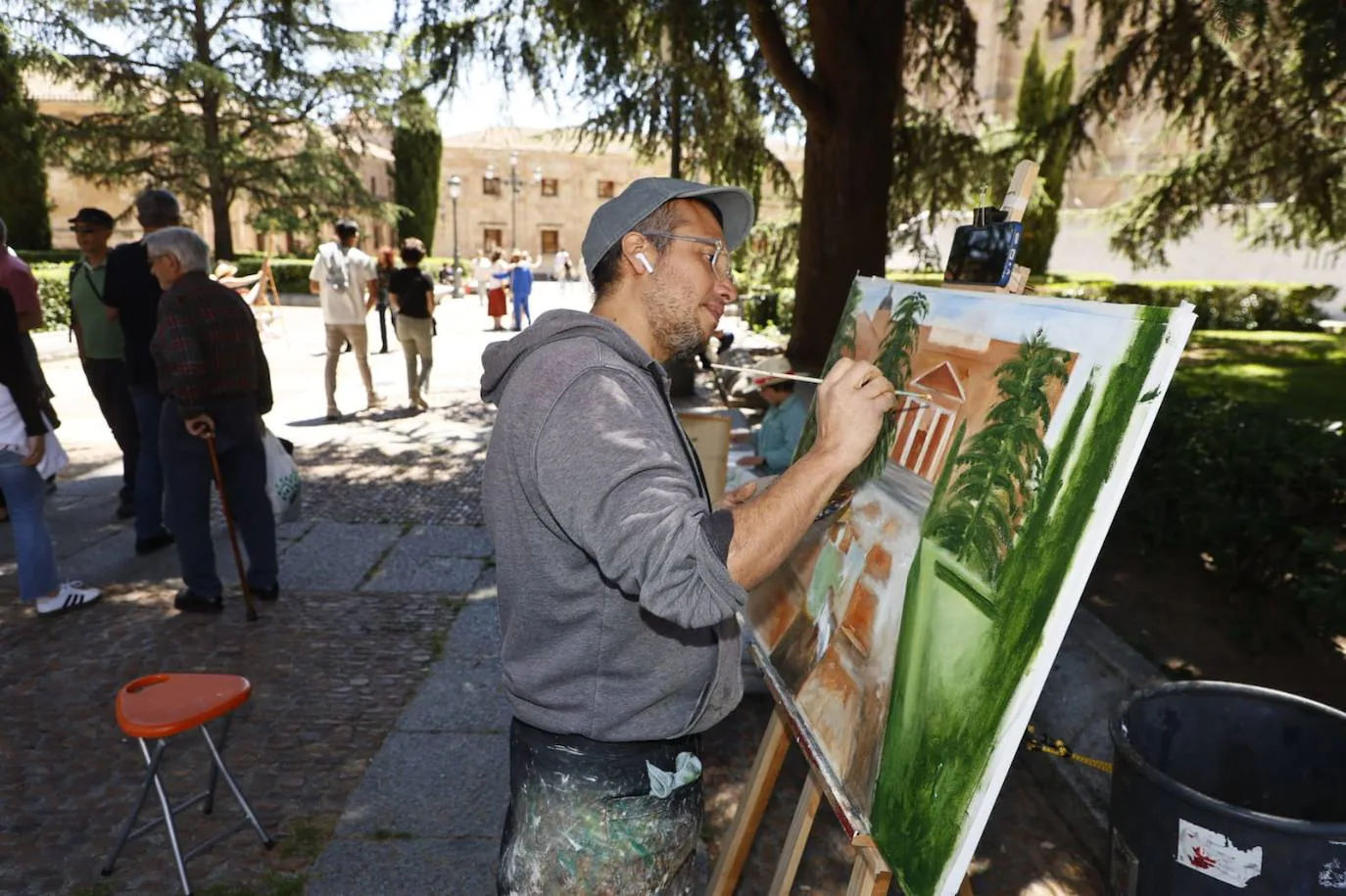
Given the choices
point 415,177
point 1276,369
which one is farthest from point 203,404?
point 415,177

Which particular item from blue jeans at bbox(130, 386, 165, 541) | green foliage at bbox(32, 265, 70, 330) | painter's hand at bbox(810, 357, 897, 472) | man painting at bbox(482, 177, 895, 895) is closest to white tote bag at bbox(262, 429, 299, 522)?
blue jeans at bbox(130, 386, 165, 541)

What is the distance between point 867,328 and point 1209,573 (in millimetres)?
3834

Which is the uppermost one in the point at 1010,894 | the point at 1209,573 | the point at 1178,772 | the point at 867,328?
the point at 867,328

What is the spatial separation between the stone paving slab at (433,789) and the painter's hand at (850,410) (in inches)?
87.9

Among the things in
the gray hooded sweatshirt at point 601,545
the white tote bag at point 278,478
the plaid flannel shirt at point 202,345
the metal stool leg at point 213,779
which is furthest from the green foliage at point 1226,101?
the metal stool leg at point 213,779

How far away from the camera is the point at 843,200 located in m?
7.51

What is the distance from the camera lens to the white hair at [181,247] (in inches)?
167

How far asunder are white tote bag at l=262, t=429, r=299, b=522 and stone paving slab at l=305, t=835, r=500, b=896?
227 cm

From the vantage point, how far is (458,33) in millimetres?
8297

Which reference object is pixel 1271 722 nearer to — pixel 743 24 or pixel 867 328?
pixel 867 328

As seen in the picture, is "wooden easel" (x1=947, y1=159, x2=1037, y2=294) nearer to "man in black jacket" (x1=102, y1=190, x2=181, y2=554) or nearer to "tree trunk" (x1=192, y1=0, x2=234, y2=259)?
"man in black jacket" (x1=102, y1=190, x2=181, y2=554)

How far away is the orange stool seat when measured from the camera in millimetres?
2516

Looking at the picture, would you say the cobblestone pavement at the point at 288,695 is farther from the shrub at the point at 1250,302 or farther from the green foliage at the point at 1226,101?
the shrub at the point at 1250,302

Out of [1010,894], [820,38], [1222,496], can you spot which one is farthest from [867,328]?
[820,38]
